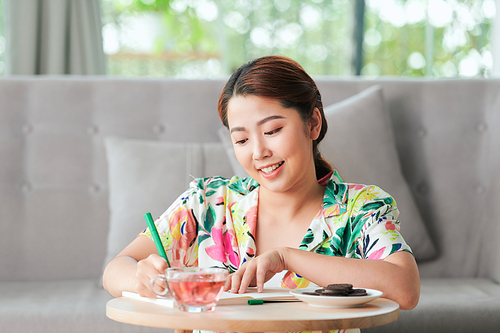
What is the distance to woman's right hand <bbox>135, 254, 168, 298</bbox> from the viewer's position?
867 millimetres

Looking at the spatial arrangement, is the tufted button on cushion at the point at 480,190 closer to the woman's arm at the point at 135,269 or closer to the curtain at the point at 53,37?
the woman's arm at the point at 135,269

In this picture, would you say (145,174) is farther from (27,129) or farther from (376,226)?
(376,226)

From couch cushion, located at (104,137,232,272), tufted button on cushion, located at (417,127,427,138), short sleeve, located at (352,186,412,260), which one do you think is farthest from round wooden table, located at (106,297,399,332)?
tufted button on cushion, located at (417,127,427,138)

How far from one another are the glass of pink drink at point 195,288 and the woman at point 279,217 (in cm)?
13

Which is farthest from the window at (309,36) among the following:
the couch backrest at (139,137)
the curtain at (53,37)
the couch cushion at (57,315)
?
the couch cushion at (57,315)

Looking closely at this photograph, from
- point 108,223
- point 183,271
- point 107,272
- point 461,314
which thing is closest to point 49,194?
point 108,223

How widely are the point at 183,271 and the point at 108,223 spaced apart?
3.66 feet

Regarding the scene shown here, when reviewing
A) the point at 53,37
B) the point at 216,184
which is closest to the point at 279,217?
the point at 216,184

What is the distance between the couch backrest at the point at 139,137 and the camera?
1783 mm

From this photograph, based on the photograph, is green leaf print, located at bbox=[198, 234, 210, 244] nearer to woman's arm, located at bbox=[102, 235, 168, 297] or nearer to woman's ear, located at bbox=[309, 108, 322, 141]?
woman's arm, located at bbox=[102, 235, 168, 297]

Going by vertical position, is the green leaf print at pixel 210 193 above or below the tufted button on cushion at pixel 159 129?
below

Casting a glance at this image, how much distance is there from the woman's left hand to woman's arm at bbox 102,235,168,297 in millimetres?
132

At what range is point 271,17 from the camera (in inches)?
121

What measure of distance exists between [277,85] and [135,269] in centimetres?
51
